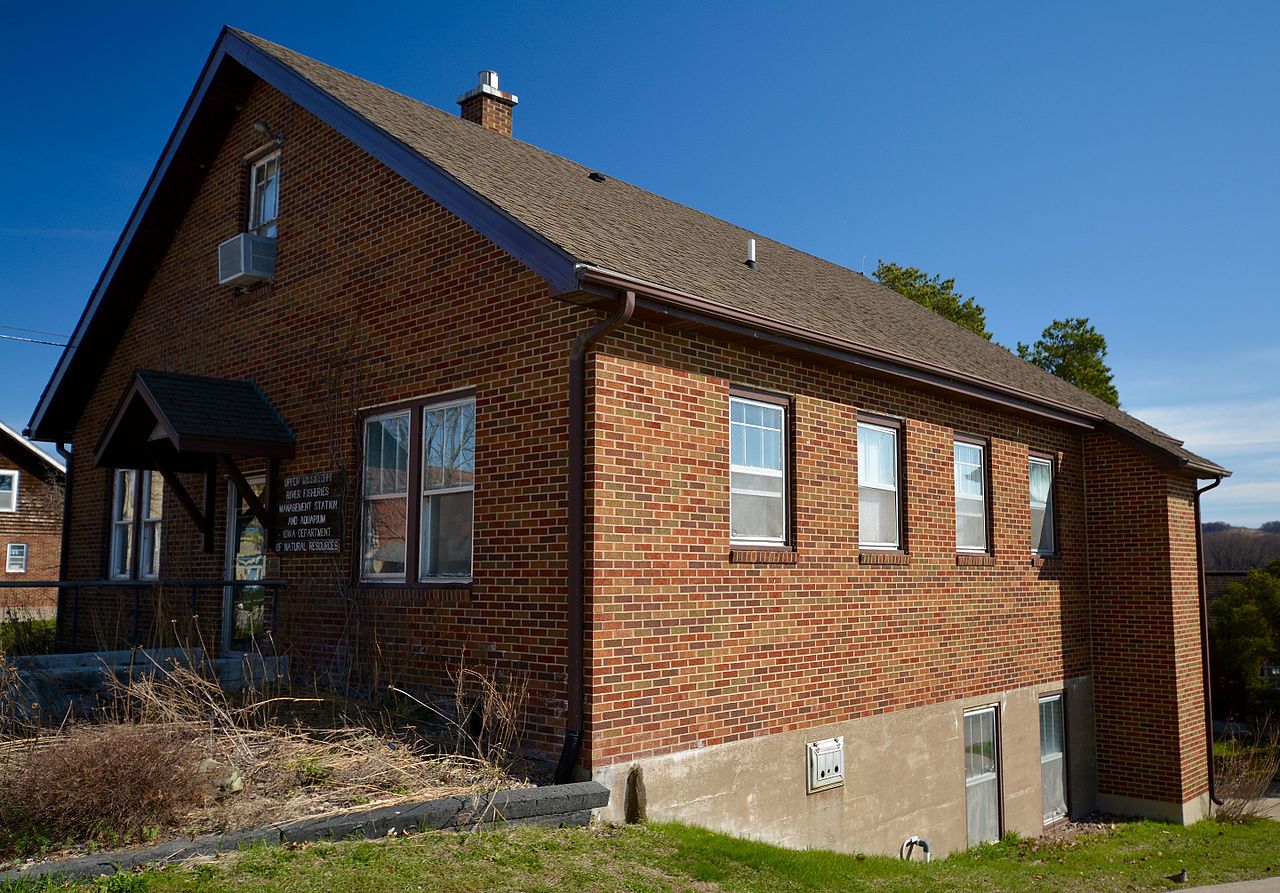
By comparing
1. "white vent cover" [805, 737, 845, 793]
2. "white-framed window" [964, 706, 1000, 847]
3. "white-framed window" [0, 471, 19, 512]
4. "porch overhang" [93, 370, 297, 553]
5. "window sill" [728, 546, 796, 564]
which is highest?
"white-framed window" [0, 471, 19, 512]

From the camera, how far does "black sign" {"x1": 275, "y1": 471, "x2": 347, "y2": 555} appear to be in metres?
10.5

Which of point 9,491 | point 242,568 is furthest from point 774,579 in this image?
point 9,491

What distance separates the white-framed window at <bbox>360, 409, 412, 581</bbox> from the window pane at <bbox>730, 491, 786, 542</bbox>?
317cm

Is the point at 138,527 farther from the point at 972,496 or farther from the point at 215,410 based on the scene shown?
the point at 972,496

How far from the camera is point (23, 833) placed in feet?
19.6

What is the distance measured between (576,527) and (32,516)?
109 ft

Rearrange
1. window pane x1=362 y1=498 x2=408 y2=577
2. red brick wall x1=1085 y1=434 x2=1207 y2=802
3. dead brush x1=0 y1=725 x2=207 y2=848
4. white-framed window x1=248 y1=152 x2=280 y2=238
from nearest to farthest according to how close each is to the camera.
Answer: dead brush x1=0 y1=725 x2=207 y2=848, window pane x1=362 y1=498 x2=408 y2=577, white-framed window x1=248 y1=152 x2=280 y2=238, red brick wall x1=1085 y1=434 x2=1207 y2=802

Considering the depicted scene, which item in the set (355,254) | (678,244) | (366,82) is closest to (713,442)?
(678,244)

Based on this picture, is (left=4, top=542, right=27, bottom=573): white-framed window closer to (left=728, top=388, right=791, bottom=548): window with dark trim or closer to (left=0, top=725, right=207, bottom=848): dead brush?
(left=0, top=725, right=207, bottom=848): dead brush

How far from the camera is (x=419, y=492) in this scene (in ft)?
32.1

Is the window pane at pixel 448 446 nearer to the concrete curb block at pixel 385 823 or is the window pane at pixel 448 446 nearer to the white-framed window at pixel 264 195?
the concrete curb block at pixel 385 823

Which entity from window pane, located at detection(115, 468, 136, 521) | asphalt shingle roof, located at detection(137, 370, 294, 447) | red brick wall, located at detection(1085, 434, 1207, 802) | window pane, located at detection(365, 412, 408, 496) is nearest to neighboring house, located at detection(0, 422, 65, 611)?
window pane, located at detection(115, 468, 136, 521)

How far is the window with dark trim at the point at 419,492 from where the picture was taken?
9.44m

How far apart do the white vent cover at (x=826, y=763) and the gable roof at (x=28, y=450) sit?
3134cm
